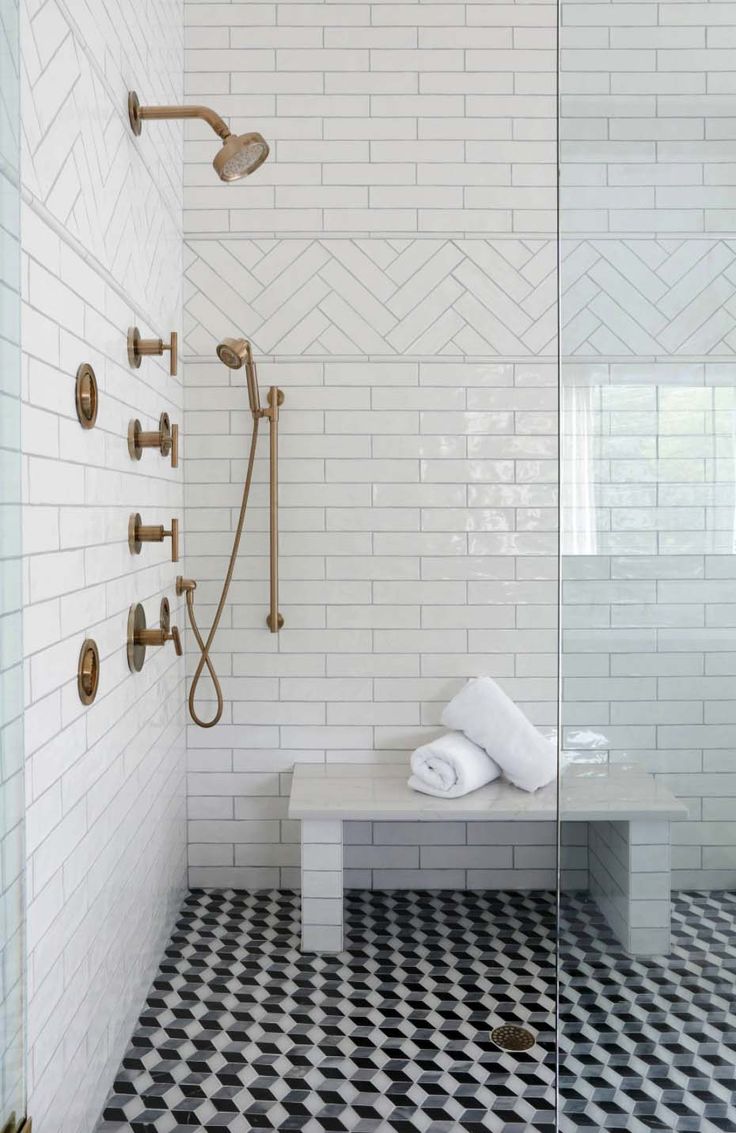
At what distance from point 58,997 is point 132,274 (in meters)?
1.61

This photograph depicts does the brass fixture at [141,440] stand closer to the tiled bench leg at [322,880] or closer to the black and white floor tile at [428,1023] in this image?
the tiled bench leg at [322,880]

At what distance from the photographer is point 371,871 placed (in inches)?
119

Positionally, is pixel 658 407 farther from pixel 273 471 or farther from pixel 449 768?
pixel 273 471

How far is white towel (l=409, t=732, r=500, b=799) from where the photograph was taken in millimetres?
2654

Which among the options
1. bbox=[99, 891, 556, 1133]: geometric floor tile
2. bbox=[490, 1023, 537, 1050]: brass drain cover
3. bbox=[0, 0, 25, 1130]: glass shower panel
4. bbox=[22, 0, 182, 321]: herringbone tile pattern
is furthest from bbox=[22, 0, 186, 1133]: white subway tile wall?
bbox=[490, 1023, 537, 1050]: brass drain cover

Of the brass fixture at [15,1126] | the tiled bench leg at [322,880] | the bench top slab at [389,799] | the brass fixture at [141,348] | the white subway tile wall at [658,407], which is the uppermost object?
the brass fixture at [141,348]

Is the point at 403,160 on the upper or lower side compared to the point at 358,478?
upper

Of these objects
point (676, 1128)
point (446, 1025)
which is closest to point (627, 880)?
point (676, 1128)

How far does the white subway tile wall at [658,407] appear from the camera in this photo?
786mm

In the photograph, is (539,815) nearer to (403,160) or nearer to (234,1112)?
(234,1112)

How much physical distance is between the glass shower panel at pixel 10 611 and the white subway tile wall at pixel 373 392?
7.16ft

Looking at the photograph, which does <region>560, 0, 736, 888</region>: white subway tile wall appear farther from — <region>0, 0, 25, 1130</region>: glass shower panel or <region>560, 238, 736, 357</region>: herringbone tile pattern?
<region>0, 0, 25, 1130</region>: glass shower panel

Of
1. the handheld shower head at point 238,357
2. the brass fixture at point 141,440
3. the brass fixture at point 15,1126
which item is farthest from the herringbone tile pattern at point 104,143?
the brass fixture at point 15,1126

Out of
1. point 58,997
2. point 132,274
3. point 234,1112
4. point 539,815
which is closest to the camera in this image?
point 58,997
